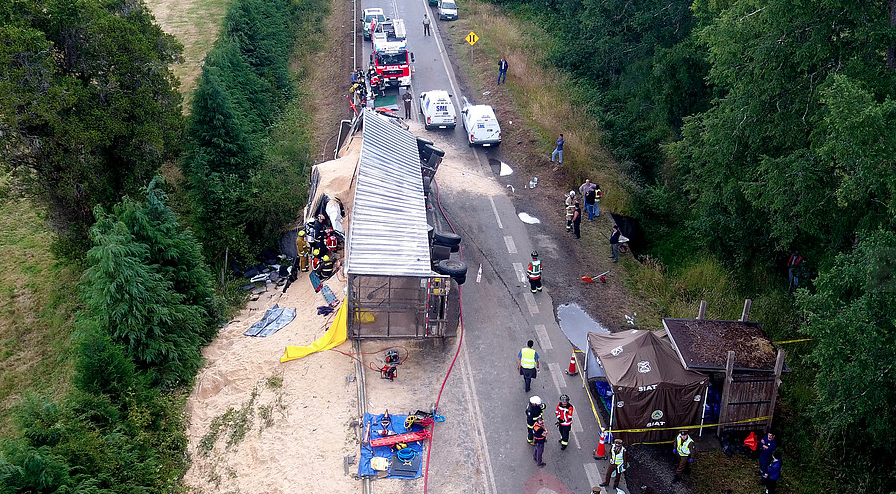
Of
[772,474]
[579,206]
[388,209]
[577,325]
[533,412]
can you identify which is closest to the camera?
[772,474]

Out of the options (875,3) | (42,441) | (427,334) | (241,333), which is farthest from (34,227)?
(875,3)

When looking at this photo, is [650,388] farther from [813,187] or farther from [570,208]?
[570,208]

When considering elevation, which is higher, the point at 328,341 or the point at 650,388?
the point at 650,388

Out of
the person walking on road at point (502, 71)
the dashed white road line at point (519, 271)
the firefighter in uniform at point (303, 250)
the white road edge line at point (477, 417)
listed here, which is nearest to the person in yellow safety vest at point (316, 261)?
the firefighter in uniform at point (303, 250)

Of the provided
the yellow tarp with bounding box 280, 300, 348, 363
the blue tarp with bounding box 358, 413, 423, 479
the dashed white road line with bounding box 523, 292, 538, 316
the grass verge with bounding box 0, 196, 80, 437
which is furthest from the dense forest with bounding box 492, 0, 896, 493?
the grass verge with bounding box 0, 196, 80, 437

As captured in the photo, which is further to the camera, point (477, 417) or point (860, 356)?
point (477, 417)

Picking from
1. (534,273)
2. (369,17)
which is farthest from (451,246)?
(369,17)

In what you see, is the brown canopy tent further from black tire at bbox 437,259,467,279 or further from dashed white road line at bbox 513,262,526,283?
dashed white road line at bbox 513,262,526,283
